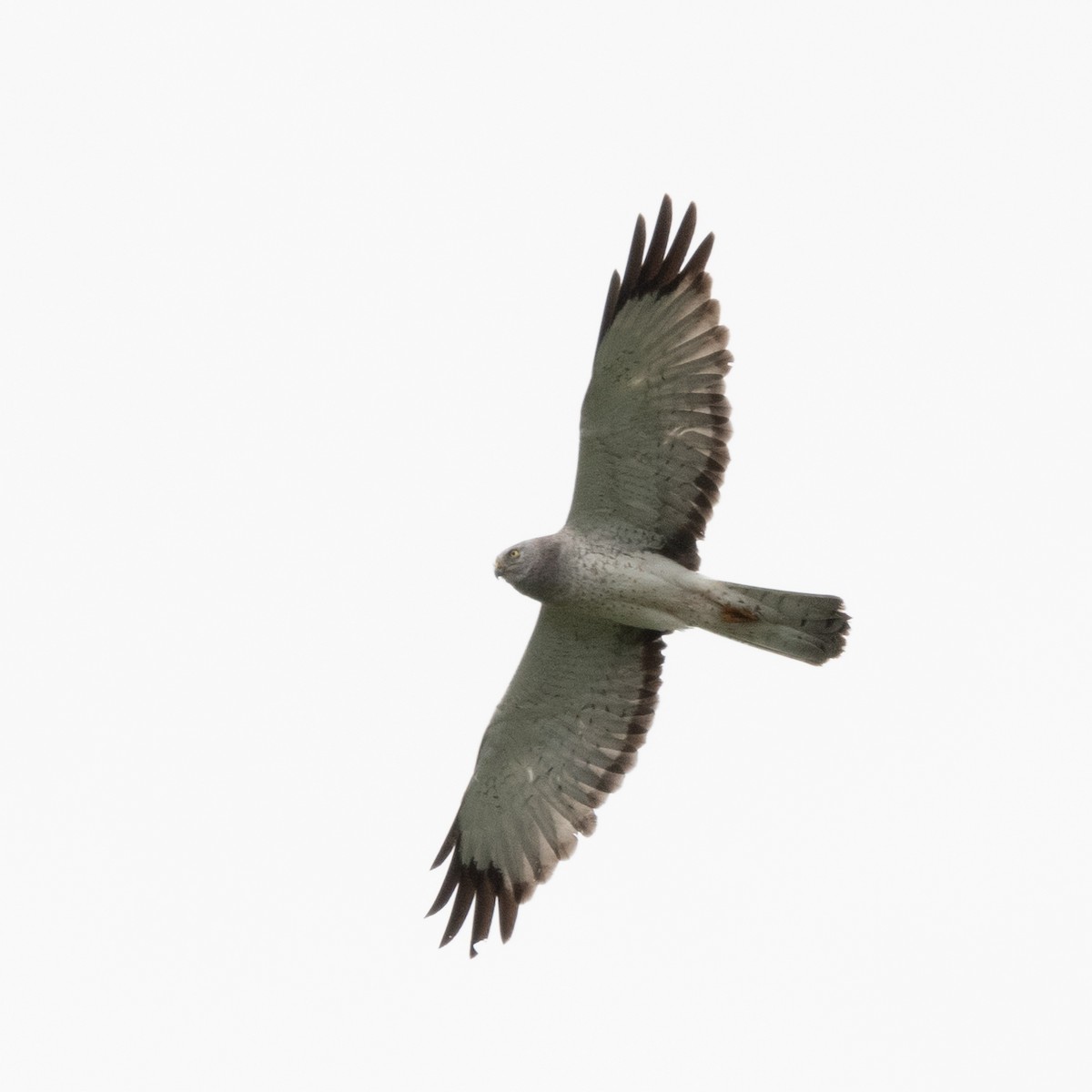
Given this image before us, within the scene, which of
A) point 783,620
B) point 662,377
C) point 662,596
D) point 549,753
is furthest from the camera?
point 549,753

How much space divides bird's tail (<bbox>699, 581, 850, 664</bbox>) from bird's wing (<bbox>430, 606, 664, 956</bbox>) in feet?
2.74

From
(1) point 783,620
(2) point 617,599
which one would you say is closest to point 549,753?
(2) point 617,599

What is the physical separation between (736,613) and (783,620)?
28cm

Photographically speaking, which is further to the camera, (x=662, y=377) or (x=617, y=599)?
(x=617, y=599)

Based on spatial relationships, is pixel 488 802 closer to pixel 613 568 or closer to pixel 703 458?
pixel 613 568

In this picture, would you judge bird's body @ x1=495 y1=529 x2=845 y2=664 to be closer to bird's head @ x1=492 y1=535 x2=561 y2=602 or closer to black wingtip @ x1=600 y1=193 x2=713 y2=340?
bird's head @ x1=492 y1=535 x2=561 y2=602

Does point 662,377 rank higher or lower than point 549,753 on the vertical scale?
higher

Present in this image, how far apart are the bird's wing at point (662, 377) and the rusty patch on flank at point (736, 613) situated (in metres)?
0.66

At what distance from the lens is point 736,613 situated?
10695 millimetres

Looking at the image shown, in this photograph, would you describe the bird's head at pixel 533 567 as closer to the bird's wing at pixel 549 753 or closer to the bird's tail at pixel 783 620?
the bird's wing at pixel 549 753

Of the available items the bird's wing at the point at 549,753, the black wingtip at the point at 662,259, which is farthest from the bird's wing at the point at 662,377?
the bird's wing at the point at 549,753

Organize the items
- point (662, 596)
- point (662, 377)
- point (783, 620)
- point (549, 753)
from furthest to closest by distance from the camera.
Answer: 1. point (549, 753)
2. point (662, 596)
3. point (783, 620)
4. point (662, 377)

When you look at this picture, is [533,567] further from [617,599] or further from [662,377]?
[662,377]

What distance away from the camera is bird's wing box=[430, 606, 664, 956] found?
11.4 m
